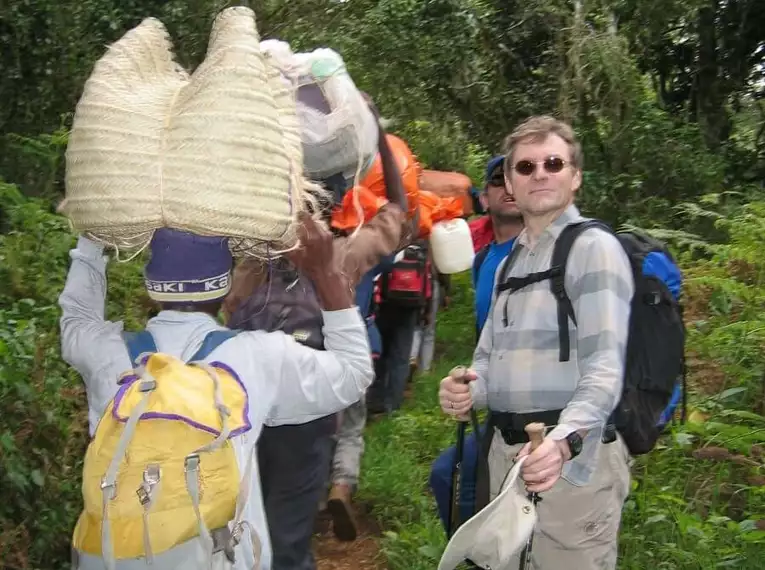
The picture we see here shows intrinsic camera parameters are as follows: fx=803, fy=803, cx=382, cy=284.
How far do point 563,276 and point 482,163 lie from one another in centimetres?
861

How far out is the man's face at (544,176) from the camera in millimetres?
2482

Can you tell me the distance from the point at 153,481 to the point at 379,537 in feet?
9.28

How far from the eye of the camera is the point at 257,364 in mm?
1802

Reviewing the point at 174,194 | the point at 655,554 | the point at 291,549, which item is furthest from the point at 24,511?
the point at 655,554

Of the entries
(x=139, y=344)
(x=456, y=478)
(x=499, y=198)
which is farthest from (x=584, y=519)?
(x=499, y=198)

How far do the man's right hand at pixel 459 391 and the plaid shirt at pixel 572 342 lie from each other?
0.23 ft

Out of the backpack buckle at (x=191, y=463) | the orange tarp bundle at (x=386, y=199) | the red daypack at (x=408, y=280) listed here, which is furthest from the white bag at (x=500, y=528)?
the red daypack at (x=408, y=280)

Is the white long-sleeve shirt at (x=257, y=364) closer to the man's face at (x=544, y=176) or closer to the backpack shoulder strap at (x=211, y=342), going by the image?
the backpack shoulder strap at (x=211, y=342)

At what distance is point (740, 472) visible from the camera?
164 inches

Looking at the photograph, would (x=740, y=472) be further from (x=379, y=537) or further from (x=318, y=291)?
(x=318, y=291)

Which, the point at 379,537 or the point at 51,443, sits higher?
the point at 51,443

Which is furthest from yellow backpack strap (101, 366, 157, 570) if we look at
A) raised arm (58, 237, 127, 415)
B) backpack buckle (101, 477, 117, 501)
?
raised arm (58, 237, 127, 415)

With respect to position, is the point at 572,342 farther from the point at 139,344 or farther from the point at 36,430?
the point at 36,430

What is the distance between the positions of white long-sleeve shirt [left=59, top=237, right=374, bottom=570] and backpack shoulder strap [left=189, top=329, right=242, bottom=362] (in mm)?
14
